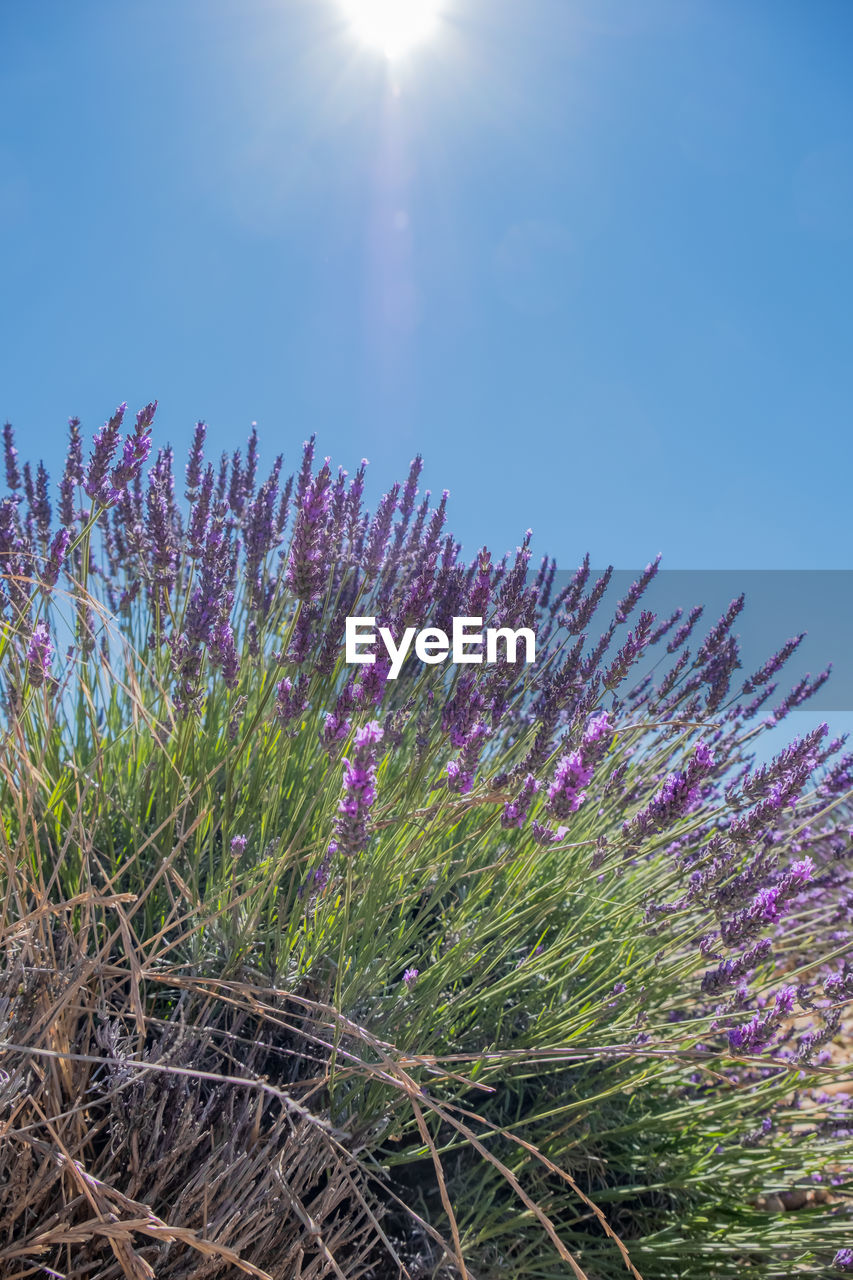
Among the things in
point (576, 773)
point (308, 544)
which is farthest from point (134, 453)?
point (576, 773)

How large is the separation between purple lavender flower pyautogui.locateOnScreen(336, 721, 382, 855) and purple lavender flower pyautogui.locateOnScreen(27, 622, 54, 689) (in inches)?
31.8

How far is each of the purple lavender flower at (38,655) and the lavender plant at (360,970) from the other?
0.05 feet

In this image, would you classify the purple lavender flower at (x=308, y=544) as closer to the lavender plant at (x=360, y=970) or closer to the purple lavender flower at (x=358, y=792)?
the lavender plant at (x=360, y=970)

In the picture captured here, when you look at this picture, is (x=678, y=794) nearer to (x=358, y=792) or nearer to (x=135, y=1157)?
(x=358, y=792)

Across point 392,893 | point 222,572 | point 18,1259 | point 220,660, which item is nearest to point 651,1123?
point 392,893

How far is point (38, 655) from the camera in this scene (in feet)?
5.56

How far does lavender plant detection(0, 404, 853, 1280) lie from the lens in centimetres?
120

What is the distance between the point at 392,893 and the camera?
196cm

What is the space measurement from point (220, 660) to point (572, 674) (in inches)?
36.7

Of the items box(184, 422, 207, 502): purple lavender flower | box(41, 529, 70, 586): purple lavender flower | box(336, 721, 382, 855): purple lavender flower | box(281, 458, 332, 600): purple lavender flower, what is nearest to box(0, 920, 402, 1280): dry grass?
box(336, 721, 382, 855): purple lavender flower

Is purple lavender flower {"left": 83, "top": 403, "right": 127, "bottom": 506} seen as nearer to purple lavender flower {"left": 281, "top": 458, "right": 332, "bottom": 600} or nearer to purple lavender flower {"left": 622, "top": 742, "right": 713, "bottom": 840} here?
purple lavender flower {"left": 281, "top": 458, "right": 332, "bottom": 600}

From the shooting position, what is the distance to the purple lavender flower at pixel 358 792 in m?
1.17

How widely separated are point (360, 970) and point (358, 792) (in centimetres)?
57

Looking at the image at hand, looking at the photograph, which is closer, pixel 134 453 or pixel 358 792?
pixel 358 792
